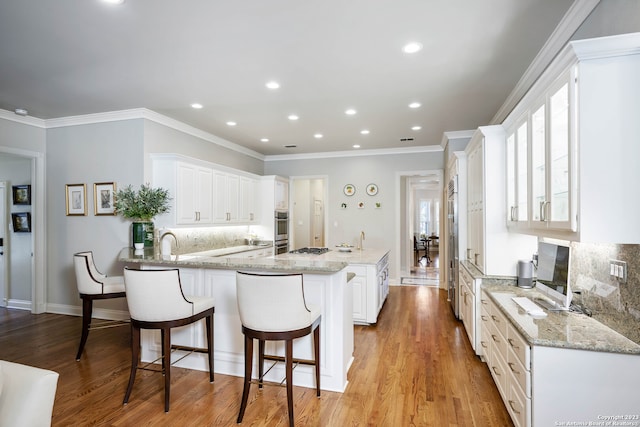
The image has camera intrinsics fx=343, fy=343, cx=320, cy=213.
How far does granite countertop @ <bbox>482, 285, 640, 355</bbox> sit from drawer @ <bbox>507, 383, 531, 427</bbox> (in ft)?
1.20

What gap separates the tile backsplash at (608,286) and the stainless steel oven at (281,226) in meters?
5.44

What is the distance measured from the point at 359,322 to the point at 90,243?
3.85 m

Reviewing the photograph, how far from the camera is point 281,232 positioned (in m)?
7.45

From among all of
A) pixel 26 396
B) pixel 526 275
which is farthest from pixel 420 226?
pixel 26 396

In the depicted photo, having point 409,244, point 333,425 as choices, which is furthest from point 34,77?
point 409,244

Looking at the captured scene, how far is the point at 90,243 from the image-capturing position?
187 inches

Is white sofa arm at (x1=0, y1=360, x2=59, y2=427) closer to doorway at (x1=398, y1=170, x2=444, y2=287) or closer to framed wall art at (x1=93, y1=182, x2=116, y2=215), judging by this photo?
framed wall art at (x1=93, y1=182, x2=116, y2=215)

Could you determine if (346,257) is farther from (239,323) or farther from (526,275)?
(526,275)

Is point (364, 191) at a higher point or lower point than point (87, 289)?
higher

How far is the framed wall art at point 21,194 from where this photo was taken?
208 inches

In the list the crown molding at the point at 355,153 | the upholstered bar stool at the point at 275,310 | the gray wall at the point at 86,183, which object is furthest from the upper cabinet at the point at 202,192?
the upholstered bar stool at the point at 275,310

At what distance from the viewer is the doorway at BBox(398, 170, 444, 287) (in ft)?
24.1

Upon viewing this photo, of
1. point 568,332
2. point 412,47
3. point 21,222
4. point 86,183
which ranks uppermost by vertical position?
point 412,47

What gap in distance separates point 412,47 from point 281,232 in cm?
518
